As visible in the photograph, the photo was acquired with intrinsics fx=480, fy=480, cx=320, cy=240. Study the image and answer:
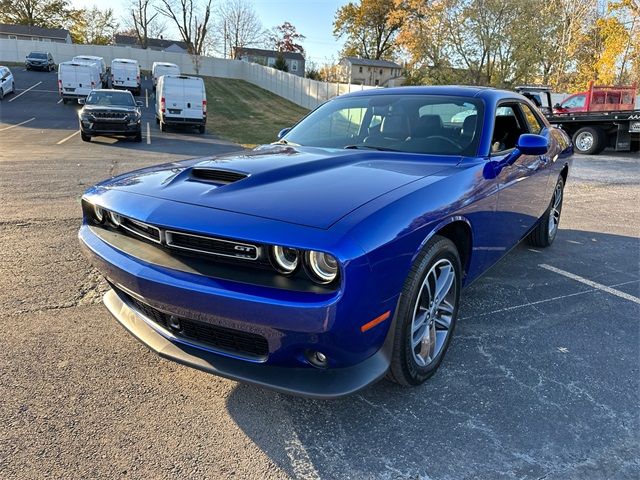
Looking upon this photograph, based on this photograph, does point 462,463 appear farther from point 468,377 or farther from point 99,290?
point 99,290

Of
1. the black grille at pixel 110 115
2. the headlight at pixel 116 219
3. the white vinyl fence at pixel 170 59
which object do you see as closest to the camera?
the headlight at pixel 116 219

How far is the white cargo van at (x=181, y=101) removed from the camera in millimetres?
17562

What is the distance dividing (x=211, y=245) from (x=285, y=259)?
1.14ft

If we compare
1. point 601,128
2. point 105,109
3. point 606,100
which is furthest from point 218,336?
point 606,100

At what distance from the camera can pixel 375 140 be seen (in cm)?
354

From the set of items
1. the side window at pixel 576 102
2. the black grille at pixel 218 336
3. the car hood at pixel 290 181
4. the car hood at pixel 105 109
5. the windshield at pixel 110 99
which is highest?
the side window at pixel 576 102

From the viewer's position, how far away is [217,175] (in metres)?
2.65

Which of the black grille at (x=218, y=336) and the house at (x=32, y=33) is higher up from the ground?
the house at (x=32, y=33)

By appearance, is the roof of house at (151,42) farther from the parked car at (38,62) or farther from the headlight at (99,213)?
the headlight at (99,213)

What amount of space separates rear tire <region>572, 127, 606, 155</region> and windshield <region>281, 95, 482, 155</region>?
14913mm

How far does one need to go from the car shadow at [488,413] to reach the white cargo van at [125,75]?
30841mm

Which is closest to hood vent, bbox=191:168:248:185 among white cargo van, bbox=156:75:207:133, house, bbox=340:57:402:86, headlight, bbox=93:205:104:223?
headlight, bbox=93:205:104:223

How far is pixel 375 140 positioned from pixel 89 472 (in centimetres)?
268

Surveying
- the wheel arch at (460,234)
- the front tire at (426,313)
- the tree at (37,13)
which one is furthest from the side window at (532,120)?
the tree at (37,13)
